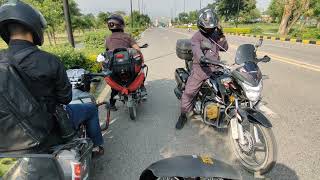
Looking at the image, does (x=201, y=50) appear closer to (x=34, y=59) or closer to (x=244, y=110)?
(x=244, y=110)

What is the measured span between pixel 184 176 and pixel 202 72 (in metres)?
2.52

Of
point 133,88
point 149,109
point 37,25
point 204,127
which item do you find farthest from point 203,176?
point 149,109

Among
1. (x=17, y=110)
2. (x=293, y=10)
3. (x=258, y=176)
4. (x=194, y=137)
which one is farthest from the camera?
(x=293, y=10)

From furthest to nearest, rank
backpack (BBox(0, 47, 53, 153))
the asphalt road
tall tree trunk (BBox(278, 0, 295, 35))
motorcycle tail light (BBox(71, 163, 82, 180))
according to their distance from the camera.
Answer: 1. tall tree trunk (BBox(278, 0, 295, 35))
2. the asphalt road
3. motorcycle tail light (BBox(71, 163, 82, 180))
4. backpack (BBox(0, 47, 53, 153))

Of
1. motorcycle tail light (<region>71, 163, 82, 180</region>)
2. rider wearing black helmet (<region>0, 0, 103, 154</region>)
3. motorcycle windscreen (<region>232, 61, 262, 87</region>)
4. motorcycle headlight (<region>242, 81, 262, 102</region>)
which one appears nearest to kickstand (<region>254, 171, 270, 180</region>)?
motorcycle headlight (<region>242, 81, 262, 102</region>)

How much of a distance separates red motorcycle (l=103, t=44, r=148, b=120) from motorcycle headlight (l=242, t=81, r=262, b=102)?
2171 millimetres

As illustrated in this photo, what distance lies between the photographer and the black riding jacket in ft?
6.66

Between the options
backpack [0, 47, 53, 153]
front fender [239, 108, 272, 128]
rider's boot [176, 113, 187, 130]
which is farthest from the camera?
rider's boot [176, 113, 187, 130]

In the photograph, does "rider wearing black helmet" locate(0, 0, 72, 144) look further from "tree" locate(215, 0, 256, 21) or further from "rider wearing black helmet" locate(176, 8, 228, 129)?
"tree" locate(215, 0, 256, 21)

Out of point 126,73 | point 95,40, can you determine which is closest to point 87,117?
point 126,73

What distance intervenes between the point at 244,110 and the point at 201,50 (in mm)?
1212

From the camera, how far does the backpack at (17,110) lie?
1.89 m

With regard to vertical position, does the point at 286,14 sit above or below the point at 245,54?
above

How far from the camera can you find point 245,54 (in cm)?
348
